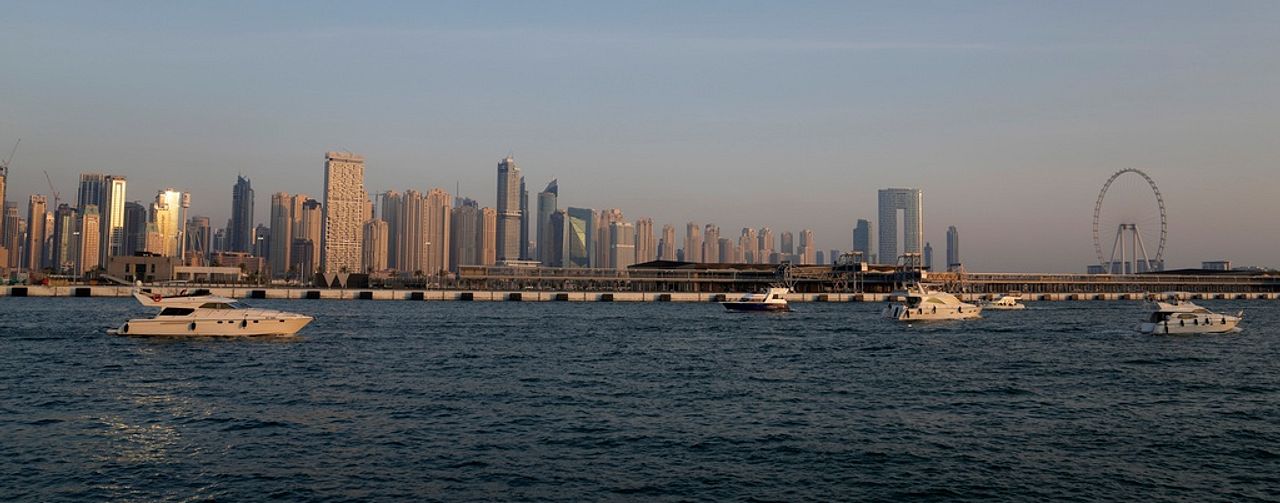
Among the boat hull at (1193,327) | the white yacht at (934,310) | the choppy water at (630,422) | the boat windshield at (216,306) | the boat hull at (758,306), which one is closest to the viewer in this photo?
the choppy water at (630,422)

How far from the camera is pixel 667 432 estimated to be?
28.7 metres

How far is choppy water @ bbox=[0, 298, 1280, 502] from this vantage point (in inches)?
873

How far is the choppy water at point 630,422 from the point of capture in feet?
72.7

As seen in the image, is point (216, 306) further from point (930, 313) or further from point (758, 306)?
point (758, 306)

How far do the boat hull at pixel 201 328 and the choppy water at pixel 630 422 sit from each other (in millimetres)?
1144

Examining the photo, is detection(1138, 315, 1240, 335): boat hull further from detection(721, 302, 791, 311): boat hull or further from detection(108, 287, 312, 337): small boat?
detection(108, 287, 312, 337): small boat

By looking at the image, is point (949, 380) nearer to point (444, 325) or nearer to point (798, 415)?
point (798, 415)

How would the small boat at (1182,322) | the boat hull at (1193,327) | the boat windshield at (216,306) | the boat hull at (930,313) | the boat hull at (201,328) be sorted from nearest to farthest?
1. the boat hull at (201,328)
2. the boat windshield at (216,306)
3. the boat hull at (1193,327)
4. the small boat at (1182,322)
5. the boat hull at (930,313)

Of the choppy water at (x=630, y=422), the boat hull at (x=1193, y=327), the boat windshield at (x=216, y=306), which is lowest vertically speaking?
the choppy water at (x=630, y=422)

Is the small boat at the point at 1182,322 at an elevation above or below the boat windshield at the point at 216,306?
below

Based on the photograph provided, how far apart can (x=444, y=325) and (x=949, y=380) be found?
54.5 metres

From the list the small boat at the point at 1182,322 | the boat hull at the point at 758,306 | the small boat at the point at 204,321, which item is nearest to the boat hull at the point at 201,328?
the small boat at the point at 204,321

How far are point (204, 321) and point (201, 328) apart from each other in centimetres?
51

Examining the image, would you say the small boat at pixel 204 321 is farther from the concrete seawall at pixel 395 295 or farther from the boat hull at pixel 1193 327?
the concrete seawall at pixel 395 295
